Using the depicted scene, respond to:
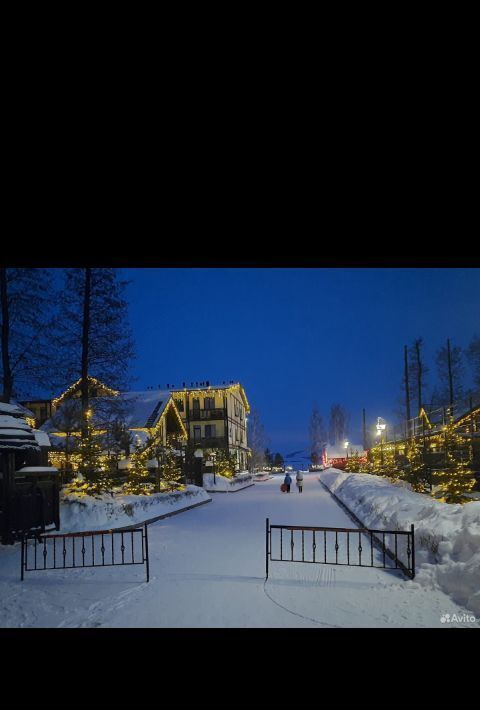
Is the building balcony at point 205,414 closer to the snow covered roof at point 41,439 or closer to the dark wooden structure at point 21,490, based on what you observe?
the snow covered roof at point 41,439

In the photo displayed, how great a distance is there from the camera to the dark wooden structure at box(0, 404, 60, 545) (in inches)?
462

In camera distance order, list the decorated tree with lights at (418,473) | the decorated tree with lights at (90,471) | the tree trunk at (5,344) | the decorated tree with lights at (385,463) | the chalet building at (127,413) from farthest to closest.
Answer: the decorated tree with lights at (385,463), the chalet building at (127,413), the decorated tree with lights at (418,473), the tree trunk at (5,344), the decorated tree with lights at (90,471)

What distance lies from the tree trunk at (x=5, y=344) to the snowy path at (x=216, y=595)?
8.25 meters

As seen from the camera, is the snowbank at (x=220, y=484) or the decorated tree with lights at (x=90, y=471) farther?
the snowbank at (x=220, y=484)

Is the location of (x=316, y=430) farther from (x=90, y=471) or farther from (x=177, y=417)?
(x=90, y=471)

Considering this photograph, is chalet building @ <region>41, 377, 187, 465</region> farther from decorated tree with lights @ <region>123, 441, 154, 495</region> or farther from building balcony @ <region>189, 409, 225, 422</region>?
building balcony @ <region>189, 409, 225, 422</region>

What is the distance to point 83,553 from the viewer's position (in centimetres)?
873

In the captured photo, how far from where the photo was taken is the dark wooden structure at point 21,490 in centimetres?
1173

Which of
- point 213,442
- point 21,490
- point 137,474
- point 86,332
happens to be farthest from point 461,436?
point 213,442

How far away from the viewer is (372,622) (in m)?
5.72

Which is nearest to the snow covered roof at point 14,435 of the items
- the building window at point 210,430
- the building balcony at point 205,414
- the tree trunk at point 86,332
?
the tree trunk at point 86,332

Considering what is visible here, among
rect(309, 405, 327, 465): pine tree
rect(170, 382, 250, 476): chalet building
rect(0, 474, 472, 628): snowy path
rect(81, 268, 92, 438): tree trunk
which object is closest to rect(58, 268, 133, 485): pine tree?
rect(81, 268, 92, 438): tree trunk
